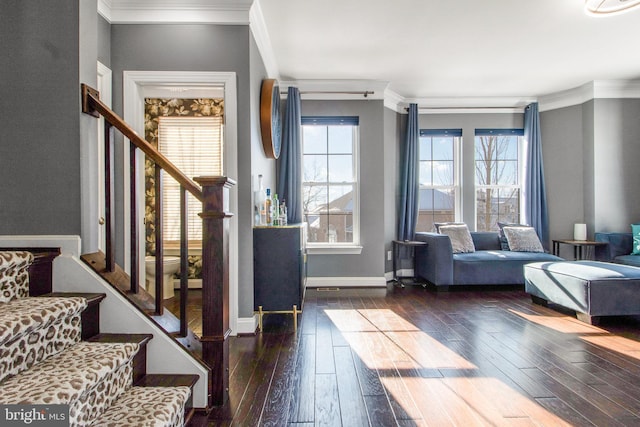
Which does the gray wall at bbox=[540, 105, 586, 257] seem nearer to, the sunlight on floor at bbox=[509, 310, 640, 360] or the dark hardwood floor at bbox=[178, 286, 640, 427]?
the dark hardwood floor at bbox=[178, 286, 640, 427]

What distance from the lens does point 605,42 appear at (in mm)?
4004

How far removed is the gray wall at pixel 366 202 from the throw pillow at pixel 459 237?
937 mm

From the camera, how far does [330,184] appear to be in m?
5.38

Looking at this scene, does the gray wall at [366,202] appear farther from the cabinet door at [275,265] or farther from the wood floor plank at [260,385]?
the wood floor plank at [260,385]

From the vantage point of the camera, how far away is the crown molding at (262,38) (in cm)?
321

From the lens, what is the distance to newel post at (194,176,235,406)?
1.96 meters

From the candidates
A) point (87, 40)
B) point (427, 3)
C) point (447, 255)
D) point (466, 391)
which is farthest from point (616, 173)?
point (87, 40)

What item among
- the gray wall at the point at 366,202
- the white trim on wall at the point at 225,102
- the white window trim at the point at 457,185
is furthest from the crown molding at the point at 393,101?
the white trim on wall at the point at 225,102

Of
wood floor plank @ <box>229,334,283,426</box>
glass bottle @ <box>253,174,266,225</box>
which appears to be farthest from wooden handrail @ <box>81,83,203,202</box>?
glass bottle @ <box>253,174,266,225</box>

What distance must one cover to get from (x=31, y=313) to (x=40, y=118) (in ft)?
3.03

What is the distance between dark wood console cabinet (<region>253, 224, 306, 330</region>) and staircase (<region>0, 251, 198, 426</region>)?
1512 mm

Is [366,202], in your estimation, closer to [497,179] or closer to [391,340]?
[497,179]

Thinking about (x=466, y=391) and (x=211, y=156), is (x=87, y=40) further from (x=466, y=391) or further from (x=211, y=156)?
(x=211, y=156)

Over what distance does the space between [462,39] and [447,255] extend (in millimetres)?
2476
